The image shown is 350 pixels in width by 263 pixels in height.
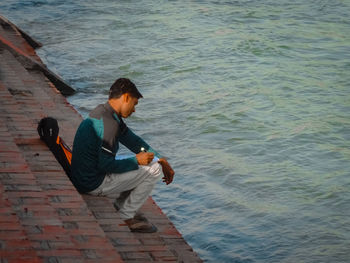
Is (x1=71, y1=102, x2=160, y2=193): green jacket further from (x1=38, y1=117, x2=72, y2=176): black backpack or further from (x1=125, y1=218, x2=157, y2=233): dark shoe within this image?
(x1=125, y1=218, x2=157, y2=233): dark shoe

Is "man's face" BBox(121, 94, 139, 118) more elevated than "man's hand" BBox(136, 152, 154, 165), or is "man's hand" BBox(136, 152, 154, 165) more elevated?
"man's face" BBox(121, 94, 139, 118)

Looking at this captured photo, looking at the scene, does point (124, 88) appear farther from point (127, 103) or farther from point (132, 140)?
point (132, 140)

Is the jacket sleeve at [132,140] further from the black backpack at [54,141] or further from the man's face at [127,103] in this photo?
the black backpack at [54,141]

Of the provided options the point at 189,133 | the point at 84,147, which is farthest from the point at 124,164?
the point at 189,133

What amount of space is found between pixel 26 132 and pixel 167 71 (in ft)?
26.5

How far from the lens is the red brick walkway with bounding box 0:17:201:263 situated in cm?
371

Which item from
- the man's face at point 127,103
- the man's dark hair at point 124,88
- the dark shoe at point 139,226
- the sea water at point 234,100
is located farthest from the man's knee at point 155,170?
the sea water at point 234,100

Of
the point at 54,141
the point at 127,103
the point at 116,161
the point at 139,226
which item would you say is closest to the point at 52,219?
the point at 116,161

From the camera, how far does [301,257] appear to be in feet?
20.4

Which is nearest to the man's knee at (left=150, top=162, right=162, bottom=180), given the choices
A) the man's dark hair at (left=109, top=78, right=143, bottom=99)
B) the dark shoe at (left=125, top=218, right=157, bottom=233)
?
the dark shoe at (left=125, top=218, right=157, bottom=233)

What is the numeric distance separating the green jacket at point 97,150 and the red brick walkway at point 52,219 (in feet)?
0.55

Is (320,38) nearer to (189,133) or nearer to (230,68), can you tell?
(230,68)

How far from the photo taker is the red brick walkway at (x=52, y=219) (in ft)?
12.2

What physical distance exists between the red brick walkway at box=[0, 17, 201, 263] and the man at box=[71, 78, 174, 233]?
0.14 m
